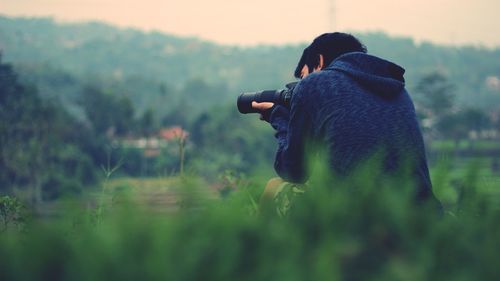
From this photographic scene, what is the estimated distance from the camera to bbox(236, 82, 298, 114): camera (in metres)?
2.72

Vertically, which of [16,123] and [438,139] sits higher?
[16,123]

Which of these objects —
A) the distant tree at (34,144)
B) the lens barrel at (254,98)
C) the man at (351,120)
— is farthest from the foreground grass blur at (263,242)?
the distant tree at (34,144)

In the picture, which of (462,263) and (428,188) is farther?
(428,188)

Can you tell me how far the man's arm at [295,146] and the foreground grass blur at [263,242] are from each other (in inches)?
40.6

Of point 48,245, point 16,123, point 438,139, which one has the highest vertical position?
point 48,245

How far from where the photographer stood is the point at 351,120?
88.2 inches

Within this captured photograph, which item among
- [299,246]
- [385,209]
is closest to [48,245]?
[299,246]

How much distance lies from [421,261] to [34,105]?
56102 mm

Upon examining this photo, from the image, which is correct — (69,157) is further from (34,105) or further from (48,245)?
(48,245)

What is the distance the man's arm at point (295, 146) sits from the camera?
7.68ft

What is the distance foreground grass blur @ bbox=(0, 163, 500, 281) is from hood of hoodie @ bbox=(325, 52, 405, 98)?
107 centimetres

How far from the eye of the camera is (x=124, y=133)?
68.2m

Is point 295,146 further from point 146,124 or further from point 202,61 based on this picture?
point 202,61

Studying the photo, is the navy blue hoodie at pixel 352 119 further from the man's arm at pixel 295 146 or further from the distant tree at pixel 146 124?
the distant tree at pixel 146 124
